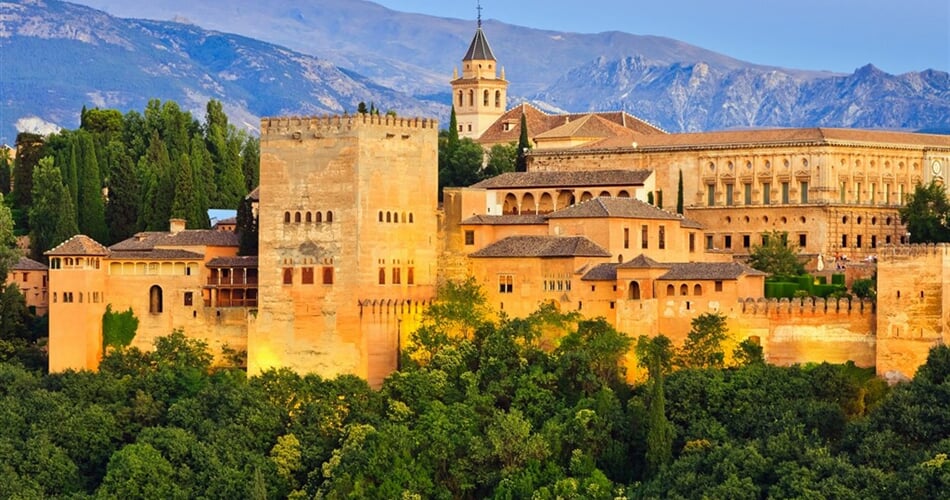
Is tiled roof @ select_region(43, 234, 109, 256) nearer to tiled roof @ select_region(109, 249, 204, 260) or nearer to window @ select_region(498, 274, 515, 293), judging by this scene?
tiled roof @ select_region(109, 249, 204, 260)

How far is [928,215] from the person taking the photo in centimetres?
6128

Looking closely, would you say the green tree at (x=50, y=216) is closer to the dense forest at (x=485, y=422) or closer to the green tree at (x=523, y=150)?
the dense forest at (x=485, y=422)

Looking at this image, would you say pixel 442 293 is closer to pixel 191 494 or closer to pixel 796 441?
pixel 191 494

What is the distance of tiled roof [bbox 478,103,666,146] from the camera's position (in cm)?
7356

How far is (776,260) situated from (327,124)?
13.6 metres

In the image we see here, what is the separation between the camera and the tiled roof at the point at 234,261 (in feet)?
187

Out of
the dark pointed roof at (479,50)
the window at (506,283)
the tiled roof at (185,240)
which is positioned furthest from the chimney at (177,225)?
the dark pointed roof at (479,50)

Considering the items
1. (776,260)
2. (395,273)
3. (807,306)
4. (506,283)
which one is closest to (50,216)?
(395,273)

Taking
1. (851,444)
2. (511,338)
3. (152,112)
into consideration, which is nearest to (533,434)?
(511,338)

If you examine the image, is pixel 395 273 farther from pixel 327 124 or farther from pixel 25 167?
pixel 25 167

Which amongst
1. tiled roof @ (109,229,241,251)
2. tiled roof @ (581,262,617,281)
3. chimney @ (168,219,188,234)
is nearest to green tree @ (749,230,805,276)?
tiled roof @ (581,262,617,281)

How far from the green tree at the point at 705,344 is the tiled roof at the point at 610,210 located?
526 cm

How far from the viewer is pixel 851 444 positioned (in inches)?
1805

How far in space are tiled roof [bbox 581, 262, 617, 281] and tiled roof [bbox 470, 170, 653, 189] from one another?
8.22 m
